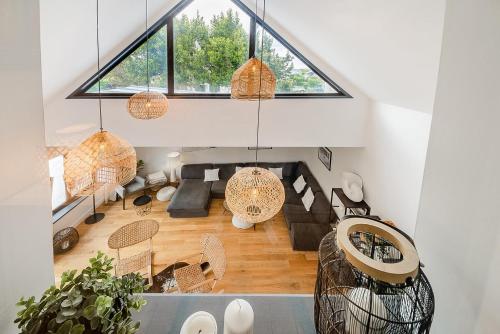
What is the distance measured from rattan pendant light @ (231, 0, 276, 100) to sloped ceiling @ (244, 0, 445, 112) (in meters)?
0.73

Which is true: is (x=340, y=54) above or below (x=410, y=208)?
above

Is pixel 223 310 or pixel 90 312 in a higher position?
pixel 90 312

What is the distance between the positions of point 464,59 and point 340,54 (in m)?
2.53

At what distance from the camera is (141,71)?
4.37 m

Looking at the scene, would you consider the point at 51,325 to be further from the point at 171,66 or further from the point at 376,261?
the point at 171,66

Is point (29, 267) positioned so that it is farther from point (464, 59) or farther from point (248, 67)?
point (248, 67)

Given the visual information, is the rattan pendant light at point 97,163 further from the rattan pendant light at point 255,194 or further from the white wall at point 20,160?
the white wall at point 20,160

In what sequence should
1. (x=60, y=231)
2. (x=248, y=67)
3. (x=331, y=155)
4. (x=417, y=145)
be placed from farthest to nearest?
(x=331, y=155)
(x=60, y=231)
(x=417, y=145)
(x=248, y=67)

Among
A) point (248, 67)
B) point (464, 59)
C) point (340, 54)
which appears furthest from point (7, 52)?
point (340, 54)

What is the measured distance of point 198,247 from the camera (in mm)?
5309

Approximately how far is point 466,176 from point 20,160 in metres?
1.54

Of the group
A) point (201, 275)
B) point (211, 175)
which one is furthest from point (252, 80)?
point (211, 175)

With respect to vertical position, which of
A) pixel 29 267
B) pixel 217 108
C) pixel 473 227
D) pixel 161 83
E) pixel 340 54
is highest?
pixel 340 54

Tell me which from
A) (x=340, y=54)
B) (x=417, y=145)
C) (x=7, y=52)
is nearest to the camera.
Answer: (x=7, y=52)
